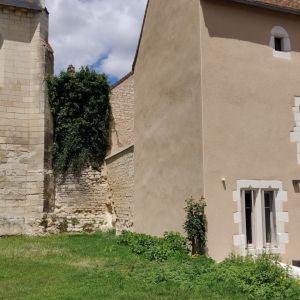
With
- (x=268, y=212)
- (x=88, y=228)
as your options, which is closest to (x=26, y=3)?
(x=88, y=228)

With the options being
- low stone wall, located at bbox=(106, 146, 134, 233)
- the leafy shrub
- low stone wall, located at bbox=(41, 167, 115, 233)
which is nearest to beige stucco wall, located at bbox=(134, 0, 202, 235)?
low stone wall, located at bbox=(106, 146, 134, 233)

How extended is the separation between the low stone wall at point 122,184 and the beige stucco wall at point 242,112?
4.88 meters

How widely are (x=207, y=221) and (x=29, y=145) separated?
9.40 meters

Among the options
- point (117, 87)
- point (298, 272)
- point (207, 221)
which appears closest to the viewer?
point (298, 272)

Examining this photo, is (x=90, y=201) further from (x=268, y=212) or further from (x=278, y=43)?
(x=278, y=43)

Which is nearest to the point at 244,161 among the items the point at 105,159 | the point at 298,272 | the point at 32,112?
the point at 298,272

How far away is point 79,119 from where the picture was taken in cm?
1769

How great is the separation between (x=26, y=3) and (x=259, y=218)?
1267 cm

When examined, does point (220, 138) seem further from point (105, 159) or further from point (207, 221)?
point (105, 159)

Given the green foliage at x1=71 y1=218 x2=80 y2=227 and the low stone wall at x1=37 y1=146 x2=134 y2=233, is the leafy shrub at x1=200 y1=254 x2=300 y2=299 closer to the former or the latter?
the low stone wall at x1=37 y1=146 x2=134 y2=233

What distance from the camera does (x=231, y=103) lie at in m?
10.3

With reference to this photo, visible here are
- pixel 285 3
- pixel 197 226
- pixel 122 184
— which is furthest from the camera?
pixel 122 184

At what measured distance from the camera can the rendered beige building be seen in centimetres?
991

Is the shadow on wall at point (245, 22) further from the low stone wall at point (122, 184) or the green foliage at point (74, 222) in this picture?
the green foliage at point (74, 222)
